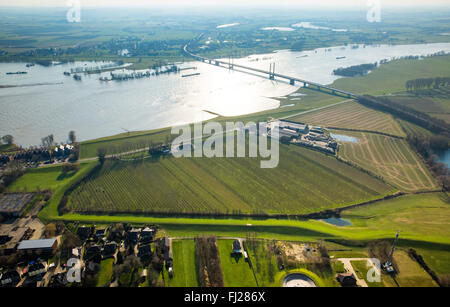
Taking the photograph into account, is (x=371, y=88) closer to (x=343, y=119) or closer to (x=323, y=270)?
(x=343, y=119)

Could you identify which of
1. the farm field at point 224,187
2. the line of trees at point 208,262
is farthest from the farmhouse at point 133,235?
the line of trees at point 208,262

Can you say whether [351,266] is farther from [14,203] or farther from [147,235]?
[14,203]

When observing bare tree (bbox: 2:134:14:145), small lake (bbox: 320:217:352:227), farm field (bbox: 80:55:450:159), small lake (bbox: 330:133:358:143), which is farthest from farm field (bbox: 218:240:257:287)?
bare tree (bbox: 2:134:14:145)

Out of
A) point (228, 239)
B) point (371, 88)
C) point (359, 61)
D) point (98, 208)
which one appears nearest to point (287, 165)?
point (228, 239)

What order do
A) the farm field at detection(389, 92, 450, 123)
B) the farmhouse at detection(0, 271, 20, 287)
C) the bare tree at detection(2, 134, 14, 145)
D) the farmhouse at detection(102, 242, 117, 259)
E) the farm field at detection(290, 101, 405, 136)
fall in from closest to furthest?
the farmhouse at detection(0, 271, 20, 287) < the farmhouse at detection(102, 242, 117, 259) < the bare tree at detection(2, 134, 14, 145) < the farm field at detection(290, 101, 405, 136) < the farm field at detection(389, 92, 450, 123)

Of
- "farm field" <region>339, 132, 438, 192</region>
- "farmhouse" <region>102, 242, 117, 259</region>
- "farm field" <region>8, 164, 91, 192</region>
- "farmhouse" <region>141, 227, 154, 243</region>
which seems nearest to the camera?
"farmhouse" <region>102, 242, 117, 259</region>

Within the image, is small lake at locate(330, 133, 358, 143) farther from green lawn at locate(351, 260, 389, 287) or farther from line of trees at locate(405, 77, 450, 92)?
line of trees at locate(405, 77, 450, 92)

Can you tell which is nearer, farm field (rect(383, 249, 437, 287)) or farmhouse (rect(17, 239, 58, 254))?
farm field (rect(383, 249, 437, 287))

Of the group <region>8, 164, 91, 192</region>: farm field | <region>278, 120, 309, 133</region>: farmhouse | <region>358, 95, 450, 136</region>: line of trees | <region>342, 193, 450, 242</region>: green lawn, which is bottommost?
<region>342, 193, 450, 242</region>: green lawn
